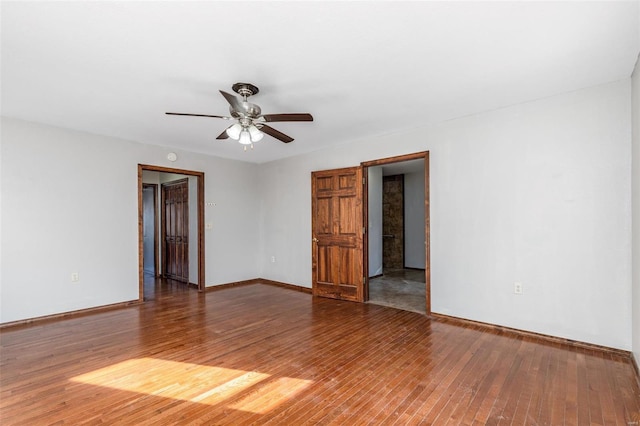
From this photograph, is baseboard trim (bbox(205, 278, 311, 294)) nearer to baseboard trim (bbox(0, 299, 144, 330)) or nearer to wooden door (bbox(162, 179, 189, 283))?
wooden door (bbox(162, 179, 189, 283))

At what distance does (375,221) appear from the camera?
6805mm

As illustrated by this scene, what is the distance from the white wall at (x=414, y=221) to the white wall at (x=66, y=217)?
5496 mm

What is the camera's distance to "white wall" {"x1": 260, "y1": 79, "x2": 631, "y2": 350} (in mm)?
2902

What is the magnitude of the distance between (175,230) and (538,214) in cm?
650

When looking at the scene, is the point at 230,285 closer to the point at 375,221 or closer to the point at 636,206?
the point at 375,221

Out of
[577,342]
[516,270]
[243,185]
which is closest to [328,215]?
[243,185]

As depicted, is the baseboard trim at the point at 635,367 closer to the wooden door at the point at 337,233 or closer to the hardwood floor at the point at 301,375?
the hardwood floor at the point at 301,375

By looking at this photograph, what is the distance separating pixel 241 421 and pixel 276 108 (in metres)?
2.96

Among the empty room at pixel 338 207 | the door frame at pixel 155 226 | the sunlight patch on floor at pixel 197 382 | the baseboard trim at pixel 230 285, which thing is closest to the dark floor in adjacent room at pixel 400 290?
the empty room at pixel 338 207

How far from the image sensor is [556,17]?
6.54 feet

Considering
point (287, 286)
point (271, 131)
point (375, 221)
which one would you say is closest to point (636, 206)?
point (271, 131)

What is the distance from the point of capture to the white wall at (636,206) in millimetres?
2471

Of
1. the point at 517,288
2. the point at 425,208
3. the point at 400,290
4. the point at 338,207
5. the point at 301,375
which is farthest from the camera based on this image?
the point at 400,290

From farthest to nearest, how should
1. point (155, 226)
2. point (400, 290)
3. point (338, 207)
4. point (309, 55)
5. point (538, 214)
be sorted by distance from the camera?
point (155, 226)
point (400, 290)
point (338, 207)
point (538, 214)
point (309, 55)
